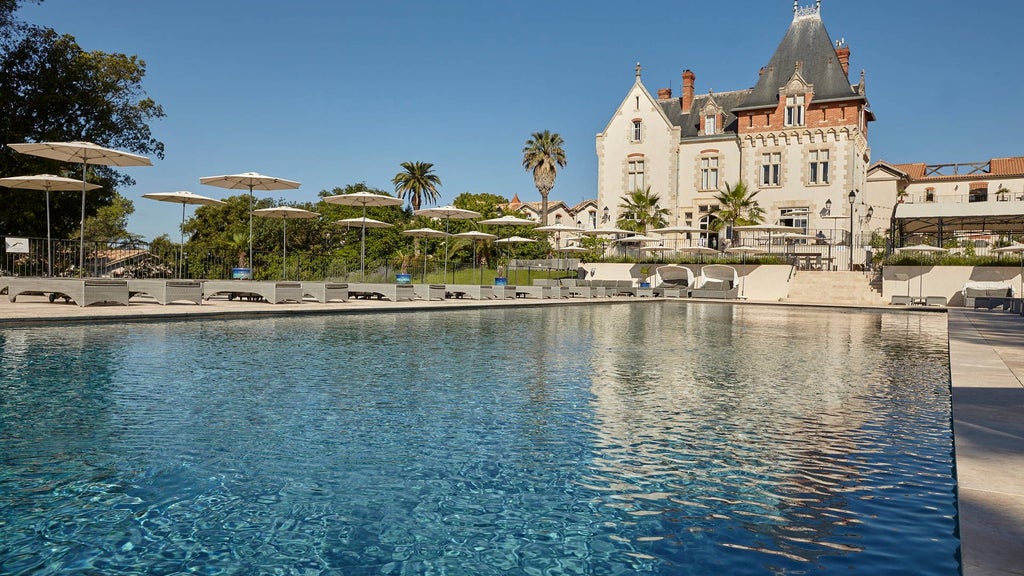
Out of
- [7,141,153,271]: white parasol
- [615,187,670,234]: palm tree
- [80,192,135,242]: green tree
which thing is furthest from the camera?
[80,192,135,242]: green tree

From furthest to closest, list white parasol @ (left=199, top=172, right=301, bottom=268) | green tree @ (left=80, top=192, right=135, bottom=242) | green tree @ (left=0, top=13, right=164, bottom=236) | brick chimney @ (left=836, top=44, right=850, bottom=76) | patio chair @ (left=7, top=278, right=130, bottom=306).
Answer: green tree @ (left=80, top=192, right=135, bottom=242) < brick chimney @ (left=836, top=44, right=850, bottom=76) < green tree @ (left=0, top=13, right=164, bottom=236) < white parasol @ (left=199, top=172, right=301, bottom=268) < patio chair @ (left=7, top=278, right=130, bottom=306)

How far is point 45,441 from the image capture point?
15.9ft

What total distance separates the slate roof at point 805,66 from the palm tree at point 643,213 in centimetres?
852

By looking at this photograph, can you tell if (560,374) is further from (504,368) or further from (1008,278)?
(1008,278)

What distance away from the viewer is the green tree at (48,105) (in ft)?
80.7

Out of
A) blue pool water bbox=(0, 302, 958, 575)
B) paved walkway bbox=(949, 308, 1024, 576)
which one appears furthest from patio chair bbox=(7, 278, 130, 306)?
paved walkway bbox=(949, 308, 1024, 576)

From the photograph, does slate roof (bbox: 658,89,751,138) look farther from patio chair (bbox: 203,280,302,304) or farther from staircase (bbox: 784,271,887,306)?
patio chair (bbox: 203,280,302,304)

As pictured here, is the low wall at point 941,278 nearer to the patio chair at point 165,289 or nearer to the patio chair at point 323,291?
the patio chair at point 323,291

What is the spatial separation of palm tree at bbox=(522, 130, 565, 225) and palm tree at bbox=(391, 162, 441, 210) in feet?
45.3

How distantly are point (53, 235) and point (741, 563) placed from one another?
31271 millimetres

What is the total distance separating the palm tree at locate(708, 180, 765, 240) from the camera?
41.4 metres

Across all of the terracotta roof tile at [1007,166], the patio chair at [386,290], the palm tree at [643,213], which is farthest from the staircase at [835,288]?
the terracotta roof tile at [1007,166]

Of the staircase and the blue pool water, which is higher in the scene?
the staircase

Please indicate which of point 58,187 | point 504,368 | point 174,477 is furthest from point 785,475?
point 58,187
